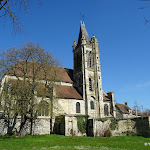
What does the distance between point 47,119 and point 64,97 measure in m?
5.29

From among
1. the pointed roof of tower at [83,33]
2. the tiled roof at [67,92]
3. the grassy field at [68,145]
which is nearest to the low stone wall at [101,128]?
the tiled roof at [67,92]

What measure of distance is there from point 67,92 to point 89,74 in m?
7.16

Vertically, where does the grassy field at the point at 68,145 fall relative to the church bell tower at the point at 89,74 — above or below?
below

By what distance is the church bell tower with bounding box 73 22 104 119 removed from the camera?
106 ft

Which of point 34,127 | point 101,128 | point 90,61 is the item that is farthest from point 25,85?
point 90,61

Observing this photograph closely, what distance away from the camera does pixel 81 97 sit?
3209cm

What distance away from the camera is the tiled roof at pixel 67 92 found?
96.6 ft

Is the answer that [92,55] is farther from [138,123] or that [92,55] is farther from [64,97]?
[138,123]

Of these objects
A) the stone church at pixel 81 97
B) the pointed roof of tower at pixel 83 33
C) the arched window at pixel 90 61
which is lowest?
the stone church at pixel 81 97

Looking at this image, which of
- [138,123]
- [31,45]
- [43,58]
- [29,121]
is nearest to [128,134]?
[138,123]

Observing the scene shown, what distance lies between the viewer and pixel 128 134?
24.8 meters

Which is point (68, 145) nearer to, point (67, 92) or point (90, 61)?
point (67, 92)

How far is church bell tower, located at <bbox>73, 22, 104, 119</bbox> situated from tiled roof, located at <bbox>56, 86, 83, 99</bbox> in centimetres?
133

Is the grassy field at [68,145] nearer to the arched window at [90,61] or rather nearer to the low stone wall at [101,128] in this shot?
the low stone wall at [101,128]
